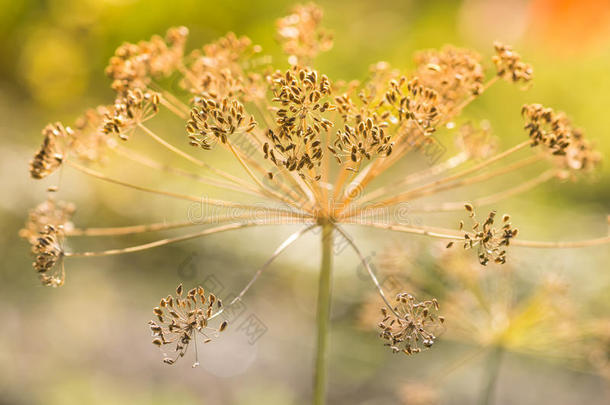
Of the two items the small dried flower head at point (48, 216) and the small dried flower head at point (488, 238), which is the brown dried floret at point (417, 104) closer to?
the small dried flower head at point (488, 238)

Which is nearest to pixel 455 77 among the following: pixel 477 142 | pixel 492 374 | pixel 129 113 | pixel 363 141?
pixel 363 141

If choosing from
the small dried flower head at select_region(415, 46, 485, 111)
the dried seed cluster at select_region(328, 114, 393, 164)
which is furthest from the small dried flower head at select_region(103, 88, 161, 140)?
the small dried flower head at select_region(415, 46, 485, 111)

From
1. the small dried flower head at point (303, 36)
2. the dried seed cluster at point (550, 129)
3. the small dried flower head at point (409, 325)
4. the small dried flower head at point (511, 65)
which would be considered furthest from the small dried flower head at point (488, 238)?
the small dried flower head at point (303, 36)

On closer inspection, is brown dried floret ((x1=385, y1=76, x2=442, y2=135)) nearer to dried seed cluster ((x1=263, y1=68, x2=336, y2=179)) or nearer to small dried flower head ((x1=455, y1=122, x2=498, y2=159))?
dried seed cluster ((x1=263, y1=68, x2=336, y2=179))

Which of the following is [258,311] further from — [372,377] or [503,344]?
[503,344]

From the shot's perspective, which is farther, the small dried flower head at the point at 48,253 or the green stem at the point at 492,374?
the green stem at the point at 492,374

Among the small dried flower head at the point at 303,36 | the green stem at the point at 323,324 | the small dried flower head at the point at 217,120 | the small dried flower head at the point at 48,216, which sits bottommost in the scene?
the green stem at the point at 323,324
